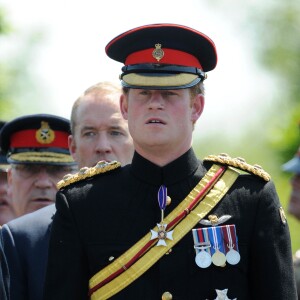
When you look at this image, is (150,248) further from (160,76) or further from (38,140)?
(38,140)

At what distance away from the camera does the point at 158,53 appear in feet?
20.6

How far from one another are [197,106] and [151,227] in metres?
0.63

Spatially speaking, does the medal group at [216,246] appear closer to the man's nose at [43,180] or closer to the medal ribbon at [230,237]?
the medal ribbon at [230,237]

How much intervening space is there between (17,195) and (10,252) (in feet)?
3.82

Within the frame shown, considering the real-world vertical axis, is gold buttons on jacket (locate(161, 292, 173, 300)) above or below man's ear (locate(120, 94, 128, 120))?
below

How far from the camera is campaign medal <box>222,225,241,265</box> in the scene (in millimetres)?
6047

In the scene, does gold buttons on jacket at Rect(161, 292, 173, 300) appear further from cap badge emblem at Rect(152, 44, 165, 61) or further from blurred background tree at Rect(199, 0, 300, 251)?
blurred background tree at Rect(199, 0, 300, 251)

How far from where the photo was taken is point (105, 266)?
20.0 ft

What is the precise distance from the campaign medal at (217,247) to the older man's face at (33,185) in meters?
2.40

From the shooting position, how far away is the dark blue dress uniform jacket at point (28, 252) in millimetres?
7148

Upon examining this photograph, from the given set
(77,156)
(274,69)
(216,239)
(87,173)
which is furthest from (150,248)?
(274,69)

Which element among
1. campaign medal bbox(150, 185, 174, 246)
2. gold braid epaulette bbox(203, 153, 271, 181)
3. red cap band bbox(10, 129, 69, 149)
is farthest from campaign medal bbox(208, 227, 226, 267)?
red cap band bbox(10, 129, 69, 149)

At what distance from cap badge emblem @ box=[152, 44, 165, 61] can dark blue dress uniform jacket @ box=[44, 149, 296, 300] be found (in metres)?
0.48

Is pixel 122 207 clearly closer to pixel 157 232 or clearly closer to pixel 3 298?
pixel 157 232
